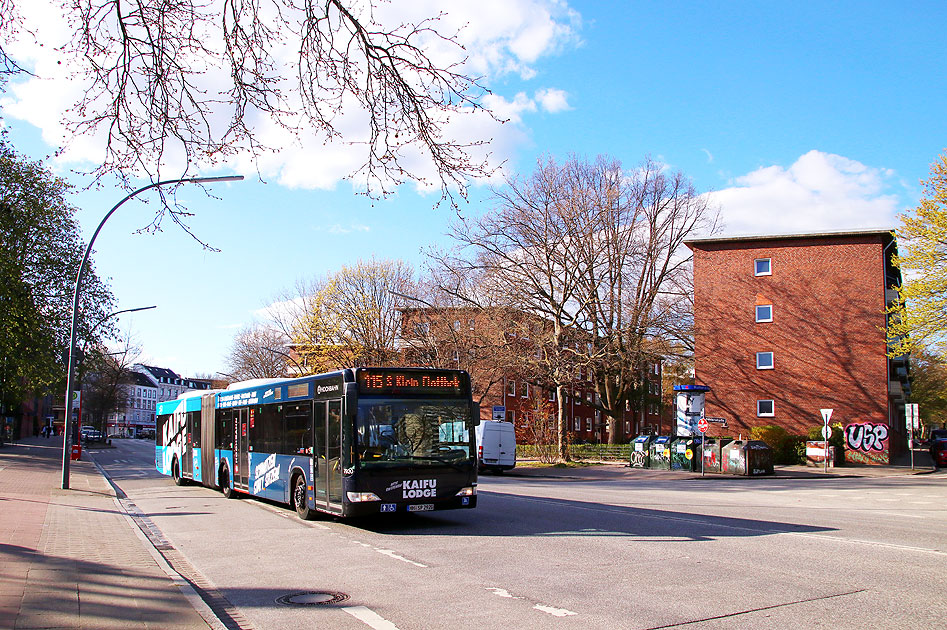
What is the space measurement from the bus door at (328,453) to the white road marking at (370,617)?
214 inches

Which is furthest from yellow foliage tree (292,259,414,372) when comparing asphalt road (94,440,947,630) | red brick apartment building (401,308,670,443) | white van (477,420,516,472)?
asphalt road (94,440,947,630)

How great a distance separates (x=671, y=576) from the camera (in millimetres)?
8070

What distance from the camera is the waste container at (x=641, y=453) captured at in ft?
112

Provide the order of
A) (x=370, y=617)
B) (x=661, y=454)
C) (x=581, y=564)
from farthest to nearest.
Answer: (x=661, y=454)
(x=581, y=564)
(x=370, y=617)

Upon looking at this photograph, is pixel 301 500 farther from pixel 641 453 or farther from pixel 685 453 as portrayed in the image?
pixel 641 453

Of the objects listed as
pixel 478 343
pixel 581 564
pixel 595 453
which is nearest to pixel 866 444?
pixel 595 453

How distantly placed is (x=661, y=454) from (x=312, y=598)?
2769 centimetres

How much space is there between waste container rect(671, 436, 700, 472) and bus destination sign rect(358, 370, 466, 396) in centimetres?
2071

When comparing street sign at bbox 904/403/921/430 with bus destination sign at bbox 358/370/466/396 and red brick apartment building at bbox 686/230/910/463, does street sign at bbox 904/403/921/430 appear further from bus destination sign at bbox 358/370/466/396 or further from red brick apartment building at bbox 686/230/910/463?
bus destination sign at bbox 358/370/466/396

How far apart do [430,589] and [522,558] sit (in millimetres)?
1979

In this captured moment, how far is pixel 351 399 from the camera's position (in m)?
12.4

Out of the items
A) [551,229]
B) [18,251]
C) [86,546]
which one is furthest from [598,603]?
[18,251]

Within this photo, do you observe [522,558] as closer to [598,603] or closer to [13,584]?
[598,603]

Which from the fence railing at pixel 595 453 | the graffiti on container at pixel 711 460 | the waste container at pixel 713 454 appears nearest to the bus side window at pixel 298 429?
the waste container at pixel 713 454
